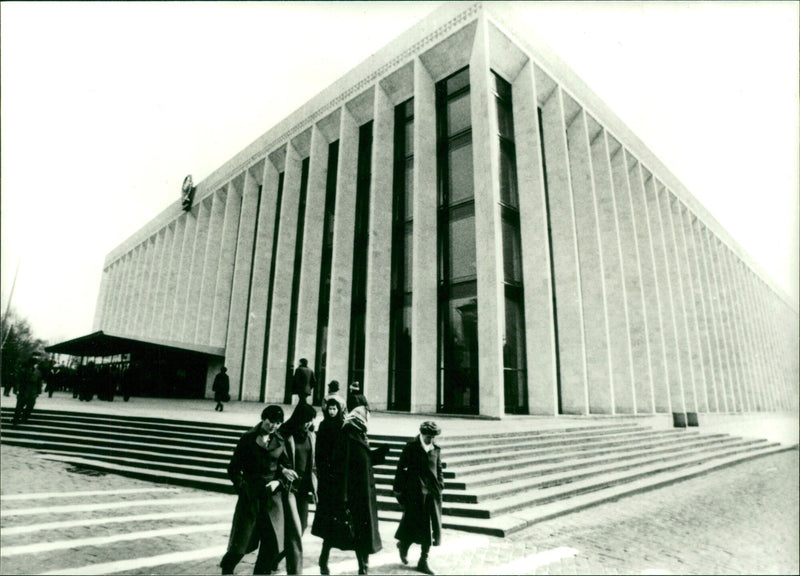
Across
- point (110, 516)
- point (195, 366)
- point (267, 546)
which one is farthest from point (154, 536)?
point (195, 366)

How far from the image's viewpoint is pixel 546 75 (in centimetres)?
2114

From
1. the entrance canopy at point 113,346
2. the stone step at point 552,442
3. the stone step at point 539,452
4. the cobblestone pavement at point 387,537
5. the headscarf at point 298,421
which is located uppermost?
the entrance canopy at point 113,346

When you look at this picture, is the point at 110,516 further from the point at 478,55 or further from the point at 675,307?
the point at 675,307

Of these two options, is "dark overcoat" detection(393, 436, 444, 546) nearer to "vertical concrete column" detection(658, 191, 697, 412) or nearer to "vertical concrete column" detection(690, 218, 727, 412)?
"vertical concrete column" detection(658, 191, 697, 412)

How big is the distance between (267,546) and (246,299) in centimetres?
2576

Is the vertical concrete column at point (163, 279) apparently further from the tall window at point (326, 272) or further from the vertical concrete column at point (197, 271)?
the tall window at point (326, 272)

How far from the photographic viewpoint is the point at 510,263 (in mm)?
18922

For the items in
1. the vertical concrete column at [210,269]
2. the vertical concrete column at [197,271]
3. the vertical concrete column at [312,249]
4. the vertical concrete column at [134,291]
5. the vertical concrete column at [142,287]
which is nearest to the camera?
the vertical concrete column at [312,249]

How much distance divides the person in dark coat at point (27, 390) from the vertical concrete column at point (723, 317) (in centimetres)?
4217

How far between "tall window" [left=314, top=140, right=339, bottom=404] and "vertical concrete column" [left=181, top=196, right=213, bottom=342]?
13639mm

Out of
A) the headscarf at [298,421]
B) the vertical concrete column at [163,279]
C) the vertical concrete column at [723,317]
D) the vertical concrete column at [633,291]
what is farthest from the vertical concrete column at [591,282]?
the vertical concrete column at [163,279]

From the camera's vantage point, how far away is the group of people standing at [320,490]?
4.49m

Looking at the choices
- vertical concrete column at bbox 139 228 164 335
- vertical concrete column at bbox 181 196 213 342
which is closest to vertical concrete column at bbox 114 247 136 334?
vertical concrete column at bbox 139 228 164 335

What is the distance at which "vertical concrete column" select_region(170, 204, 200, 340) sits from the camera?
35.1 m
